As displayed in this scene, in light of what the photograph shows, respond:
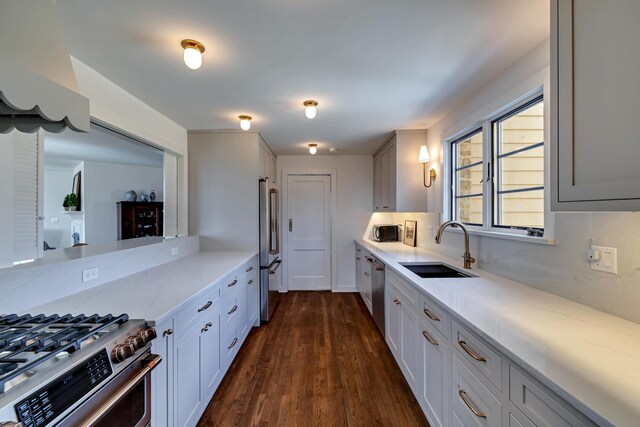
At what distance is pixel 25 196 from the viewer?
144 centimetres

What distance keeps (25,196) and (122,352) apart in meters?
1.15

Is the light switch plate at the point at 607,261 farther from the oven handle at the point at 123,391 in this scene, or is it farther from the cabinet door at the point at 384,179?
the cabinet door at the point at 384,179

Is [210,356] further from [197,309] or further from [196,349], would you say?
[197,309]

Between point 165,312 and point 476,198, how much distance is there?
2.48 meters

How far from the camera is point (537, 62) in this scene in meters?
1.54

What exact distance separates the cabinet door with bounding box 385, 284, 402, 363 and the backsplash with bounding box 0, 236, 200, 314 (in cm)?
212

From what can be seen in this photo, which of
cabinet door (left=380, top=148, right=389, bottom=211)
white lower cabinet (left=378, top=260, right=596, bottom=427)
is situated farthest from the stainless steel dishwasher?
cabinet door (left=380, top=148, right=389, bottom=211)

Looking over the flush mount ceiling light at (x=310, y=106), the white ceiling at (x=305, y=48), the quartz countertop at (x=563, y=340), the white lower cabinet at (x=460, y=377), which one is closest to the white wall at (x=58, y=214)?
the white ceiling at (x=305, y=48)

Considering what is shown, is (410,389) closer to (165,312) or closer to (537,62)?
(165,312)

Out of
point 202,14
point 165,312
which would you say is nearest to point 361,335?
point 165,312

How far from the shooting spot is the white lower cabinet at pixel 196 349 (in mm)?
1296

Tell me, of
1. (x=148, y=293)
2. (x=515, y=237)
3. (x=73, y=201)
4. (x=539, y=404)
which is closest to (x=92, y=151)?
(x=73, y=201)

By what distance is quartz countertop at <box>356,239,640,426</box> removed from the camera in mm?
672

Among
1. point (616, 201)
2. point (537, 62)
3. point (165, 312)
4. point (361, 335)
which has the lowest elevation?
point (361, 335)
